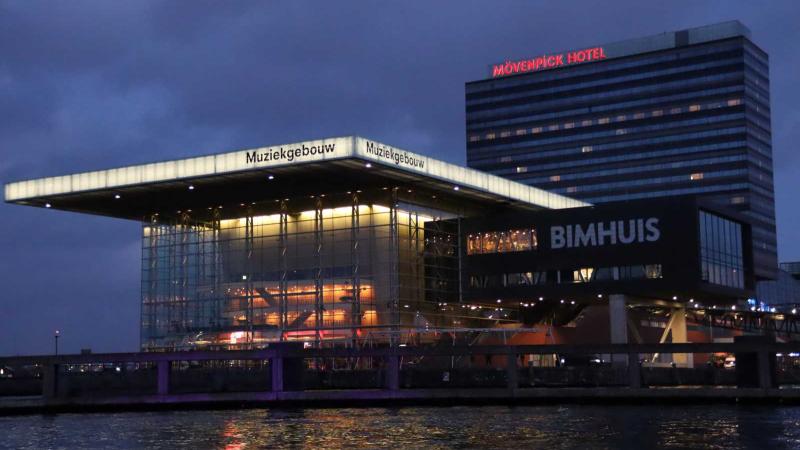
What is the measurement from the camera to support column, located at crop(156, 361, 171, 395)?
232 ft

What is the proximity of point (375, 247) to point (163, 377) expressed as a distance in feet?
98.4

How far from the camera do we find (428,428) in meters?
49.8

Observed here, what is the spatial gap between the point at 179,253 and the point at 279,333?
47.7 feet

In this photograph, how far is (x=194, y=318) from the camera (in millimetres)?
106875

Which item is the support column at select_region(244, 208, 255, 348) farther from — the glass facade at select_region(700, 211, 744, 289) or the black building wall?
the glass facade at select_region(700, 211, 744, 289)

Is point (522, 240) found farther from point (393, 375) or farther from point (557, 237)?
point (393, 375)

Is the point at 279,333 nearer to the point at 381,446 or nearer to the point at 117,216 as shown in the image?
the point at 117,216

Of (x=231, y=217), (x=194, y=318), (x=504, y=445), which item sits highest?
(x=231, y=217)

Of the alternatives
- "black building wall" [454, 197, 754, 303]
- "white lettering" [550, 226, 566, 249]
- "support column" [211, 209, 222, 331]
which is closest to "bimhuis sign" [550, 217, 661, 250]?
"white lettering" [550, 226, 566, 249]

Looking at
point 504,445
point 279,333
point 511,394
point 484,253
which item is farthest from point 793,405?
point 279,333

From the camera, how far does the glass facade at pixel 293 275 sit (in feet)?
319

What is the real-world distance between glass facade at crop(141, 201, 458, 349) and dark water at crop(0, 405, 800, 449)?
32668 mm

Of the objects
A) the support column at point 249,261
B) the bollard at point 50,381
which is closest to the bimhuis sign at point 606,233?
the support column at point 249,261

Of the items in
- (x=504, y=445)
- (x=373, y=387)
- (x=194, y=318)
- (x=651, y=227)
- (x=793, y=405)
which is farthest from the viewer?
(x=194, y=318)
